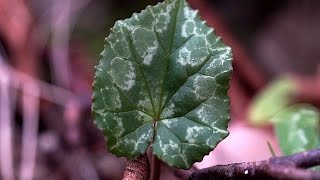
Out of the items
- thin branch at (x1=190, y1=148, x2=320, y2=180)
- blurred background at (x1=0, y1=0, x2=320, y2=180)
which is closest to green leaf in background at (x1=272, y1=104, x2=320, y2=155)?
blurred background at (x1=0, y1=0, x2=320, y2=180)

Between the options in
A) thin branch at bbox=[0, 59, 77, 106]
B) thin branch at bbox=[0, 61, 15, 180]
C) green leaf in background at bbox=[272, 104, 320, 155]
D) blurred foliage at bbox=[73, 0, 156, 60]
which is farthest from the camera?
blurred foliage at bbox=[73, 0, 156, 60]

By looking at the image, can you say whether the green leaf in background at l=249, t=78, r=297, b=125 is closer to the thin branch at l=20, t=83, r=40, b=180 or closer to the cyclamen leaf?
the thin branch at l=20, t=83, r=40, b=180

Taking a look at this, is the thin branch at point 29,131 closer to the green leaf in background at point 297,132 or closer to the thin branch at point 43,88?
the thin branch at point 43,88

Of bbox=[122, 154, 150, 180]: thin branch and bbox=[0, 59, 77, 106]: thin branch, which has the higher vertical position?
bbox=[0, 59, 77, 106]: thin branch

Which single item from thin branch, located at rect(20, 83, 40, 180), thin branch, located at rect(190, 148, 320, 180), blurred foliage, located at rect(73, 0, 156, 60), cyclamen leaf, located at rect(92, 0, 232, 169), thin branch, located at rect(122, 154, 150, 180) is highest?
blurred foliage, located at rect(73, 0, 156, 60)

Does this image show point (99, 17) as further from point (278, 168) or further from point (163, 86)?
point (278, 168)

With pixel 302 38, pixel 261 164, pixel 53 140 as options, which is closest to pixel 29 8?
pixel 53 140

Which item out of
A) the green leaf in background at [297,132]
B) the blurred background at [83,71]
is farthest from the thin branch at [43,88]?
the green leaf in background at [297,132]
